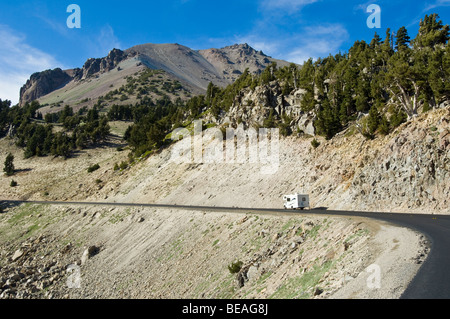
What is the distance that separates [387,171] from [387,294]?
25668 millimetres

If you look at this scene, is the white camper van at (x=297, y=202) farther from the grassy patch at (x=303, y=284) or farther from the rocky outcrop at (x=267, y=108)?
the rocky outcrop at (x=267, y=108)

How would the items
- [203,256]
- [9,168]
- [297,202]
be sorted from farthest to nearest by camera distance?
[9,168] < [297,202] < [203,256]

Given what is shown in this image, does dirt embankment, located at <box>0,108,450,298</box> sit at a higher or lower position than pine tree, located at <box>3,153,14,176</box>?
lower

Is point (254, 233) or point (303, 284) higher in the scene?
point (303, 284)

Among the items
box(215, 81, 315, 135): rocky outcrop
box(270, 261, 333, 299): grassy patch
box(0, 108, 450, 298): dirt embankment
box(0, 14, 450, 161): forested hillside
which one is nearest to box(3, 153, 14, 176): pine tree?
box(0, 14, 450, 161): forested hillside

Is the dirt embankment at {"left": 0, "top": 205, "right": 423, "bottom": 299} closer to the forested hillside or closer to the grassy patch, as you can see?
the grassy patch

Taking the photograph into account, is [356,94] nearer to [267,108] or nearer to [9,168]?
[267,108]

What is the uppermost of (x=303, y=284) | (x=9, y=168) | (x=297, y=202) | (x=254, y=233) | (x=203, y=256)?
(x=9, y=168)

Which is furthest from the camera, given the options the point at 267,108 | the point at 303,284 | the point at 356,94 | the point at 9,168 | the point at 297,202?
the point at 9,168

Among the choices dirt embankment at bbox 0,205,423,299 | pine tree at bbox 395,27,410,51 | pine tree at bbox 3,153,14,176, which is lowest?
dirt embankment at bbox 0,205,423,299

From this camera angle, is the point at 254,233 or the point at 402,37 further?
the point at 402,37

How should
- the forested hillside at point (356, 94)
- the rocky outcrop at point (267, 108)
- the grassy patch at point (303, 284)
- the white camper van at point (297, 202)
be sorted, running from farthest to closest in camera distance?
1. the rocky outcrop at point (267, 108)
2. the forested hillside at point (356, 94)
3. the white camper van at point (297, 202)
4. the grassy patch at point (303, 284)

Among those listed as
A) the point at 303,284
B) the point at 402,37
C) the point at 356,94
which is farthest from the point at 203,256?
the point at 402,37

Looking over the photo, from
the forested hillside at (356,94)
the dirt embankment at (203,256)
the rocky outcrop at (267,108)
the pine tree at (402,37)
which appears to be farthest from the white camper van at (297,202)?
the pine tree at (402,37)
